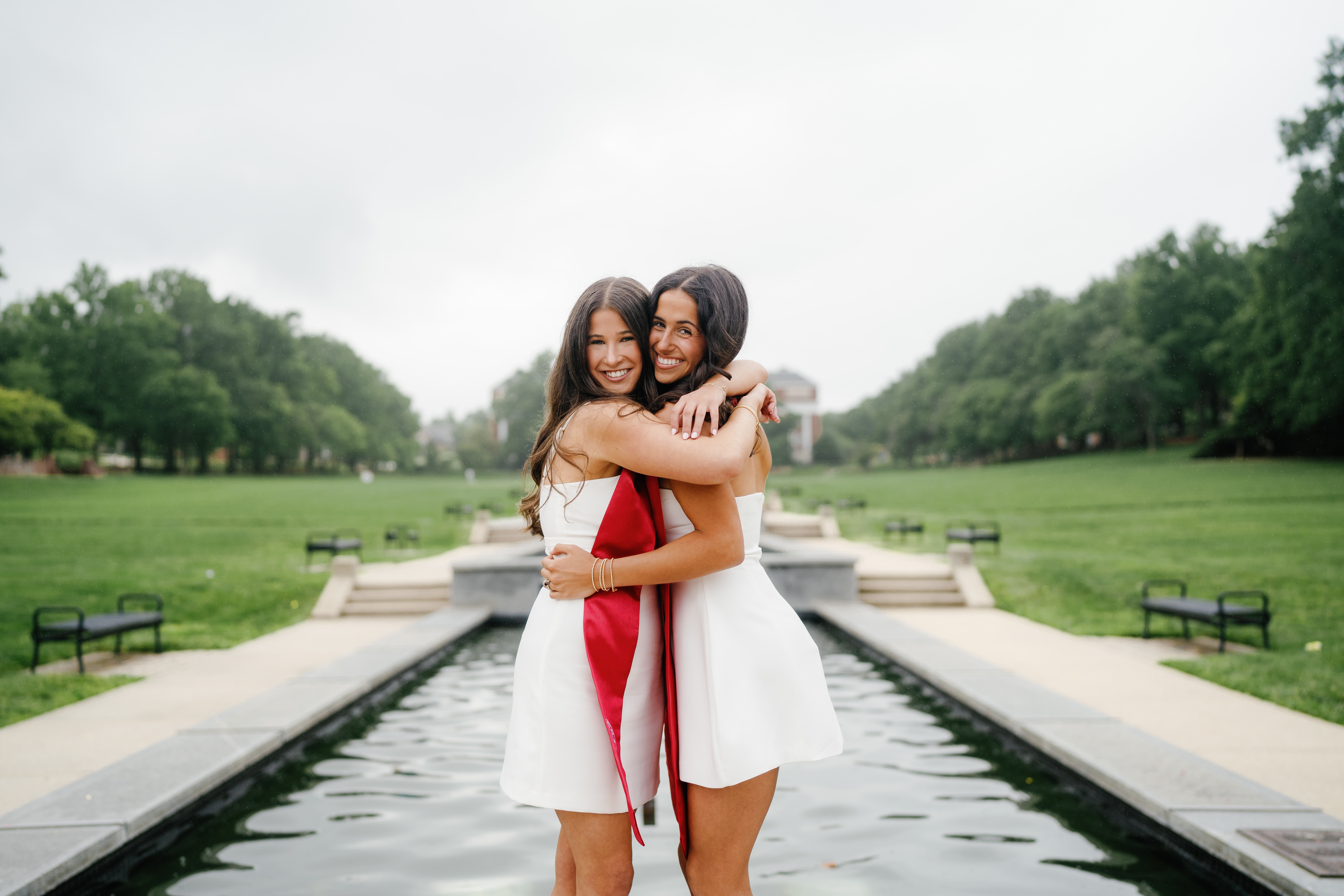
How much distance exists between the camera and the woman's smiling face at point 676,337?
2.32m

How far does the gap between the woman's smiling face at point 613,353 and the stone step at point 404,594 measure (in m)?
10.6

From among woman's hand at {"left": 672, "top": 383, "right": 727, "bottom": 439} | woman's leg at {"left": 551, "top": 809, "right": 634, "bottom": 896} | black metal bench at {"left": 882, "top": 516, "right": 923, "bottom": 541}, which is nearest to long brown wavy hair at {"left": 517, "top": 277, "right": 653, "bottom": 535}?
woman's hand at {"left": 672, "top": 383, "right": 727, "bottom": 439}

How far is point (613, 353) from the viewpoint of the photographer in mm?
2279

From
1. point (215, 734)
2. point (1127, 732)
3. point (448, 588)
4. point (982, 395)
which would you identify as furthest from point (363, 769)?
point (982, 395)

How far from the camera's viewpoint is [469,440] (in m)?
93.7

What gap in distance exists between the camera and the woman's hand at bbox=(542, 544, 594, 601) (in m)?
2.17

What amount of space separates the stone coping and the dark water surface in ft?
0.65

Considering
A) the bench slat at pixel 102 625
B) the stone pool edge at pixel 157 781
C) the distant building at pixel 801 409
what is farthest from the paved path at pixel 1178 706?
the distant building at pixel 801 409

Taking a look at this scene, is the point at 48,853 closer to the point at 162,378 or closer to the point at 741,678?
the point at 741,678

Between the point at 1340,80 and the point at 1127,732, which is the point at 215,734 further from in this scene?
the point at 1340,80

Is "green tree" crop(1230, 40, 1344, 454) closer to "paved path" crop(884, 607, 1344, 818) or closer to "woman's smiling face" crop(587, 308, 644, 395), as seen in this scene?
"paved path" crop(884, 607, 1344, 818)

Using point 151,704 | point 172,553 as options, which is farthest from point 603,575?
point 172,553

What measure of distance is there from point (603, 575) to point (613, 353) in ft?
1.90

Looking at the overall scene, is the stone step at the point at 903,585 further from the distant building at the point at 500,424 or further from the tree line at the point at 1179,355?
the distant building at the point at 500,424
